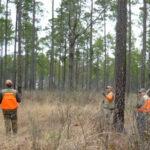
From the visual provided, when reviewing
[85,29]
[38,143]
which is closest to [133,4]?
[85,29]

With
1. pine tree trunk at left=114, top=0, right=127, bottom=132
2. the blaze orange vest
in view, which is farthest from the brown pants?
pine tree trunk at left=114, top=0, right=127, bottom=132

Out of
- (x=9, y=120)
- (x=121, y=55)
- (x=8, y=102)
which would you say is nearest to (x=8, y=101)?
(x=8, y=102)

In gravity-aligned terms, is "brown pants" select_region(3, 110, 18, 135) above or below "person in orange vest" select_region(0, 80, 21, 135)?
below

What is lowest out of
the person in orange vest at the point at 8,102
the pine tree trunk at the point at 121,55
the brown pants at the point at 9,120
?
the brown pants at the point at 9,120

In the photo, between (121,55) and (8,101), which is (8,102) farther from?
Result: (121,55)

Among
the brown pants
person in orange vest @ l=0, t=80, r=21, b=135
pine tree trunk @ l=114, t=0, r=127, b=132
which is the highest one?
pine tree trunk @ l=114, t=0, r=127, b=132

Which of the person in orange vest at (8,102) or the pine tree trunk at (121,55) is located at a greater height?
the pine tree trunk at (121,55)

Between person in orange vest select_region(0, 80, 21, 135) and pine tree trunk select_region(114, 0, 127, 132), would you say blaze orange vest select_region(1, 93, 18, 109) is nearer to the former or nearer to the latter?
person in orange vest select_region(0, 80, 21, 135)

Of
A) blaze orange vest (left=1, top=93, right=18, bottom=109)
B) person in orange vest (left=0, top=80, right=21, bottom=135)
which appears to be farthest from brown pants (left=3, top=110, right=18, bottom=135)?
blaze orange vest (left=1, top=93, right=18, bottom=109)

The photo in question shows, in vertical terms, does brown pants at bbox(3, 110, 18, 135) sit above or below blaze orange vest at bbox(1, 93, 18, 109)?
below

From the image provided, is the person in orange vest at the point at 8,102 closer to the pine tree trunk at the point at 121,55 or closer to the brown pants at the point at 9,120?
the brown pants at the point at 9,120

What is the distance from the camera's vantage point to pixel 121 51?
5.66 m

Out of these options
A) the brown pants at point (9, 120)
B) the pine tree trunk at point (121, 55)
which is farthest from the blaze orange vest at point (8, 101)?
the pine tree trunk at point (121, 55)

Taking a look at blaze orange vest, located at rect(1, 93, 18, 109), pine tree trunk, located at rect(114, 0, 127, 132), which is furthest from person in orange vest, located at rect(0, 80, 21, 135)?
pine tree trunk, located at rect(114, 0, 127, 132)
